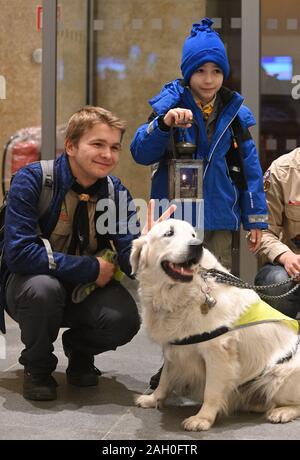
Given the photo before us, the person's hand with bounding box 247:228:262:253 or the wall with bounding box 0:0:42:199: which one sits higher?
the wall with bounding box 0:0:42:199

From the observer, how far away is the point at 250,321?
8.38ft

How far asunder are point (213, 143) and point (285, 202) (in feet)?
1.82

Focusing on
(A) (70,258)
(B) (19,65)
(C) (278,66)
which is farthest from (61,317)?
(B) (19,65)

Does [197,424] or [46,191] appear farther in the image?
[46,191]

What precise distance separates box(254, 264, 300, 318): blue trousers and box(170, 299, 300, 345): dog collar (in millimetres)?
422

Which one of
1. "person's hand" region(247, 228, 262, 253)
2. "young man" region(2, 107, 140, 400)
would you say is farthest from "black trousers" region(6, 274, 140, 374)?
"person's hand" region(247, 228, 262, 253)

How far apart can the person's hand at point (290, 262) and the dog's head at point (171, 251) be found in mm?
758

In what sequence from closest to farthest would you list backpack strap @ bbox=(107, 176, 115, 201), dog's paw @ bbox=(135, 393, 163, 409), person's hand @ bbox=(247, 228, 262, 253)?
dog's paw @ bbox=(135, 393, 163, 409)
backpack strap @ bbox=(107, 176, 115, 201)
person's hand @ bbox=(247, 228, 262, 253)

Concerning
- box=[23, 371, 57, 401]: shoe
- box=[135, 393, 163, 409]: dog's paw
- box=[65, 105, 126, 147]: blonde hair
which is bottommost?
box=[135, 393, 163, 409]: dog's paw

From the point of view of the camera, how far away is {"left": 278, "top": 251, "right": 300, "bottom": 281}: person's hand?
3.09 metres

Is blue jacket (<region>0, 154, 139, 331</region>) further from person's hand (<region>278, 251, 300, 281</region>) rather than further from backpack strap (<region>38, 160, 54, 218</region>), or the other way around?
person's hand (<region>278, 251, 300, 281</region>)

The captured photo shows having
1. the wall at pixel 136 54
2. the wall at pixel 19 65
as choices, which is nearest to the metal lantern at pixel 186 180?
the wall at pixel 136 54

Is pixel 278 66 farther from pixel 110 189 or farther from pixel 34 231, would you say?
pixel 34 231

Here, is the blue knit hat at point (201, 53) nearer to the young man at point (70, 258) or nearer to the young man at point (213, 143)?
the young man at point (213, 143)
